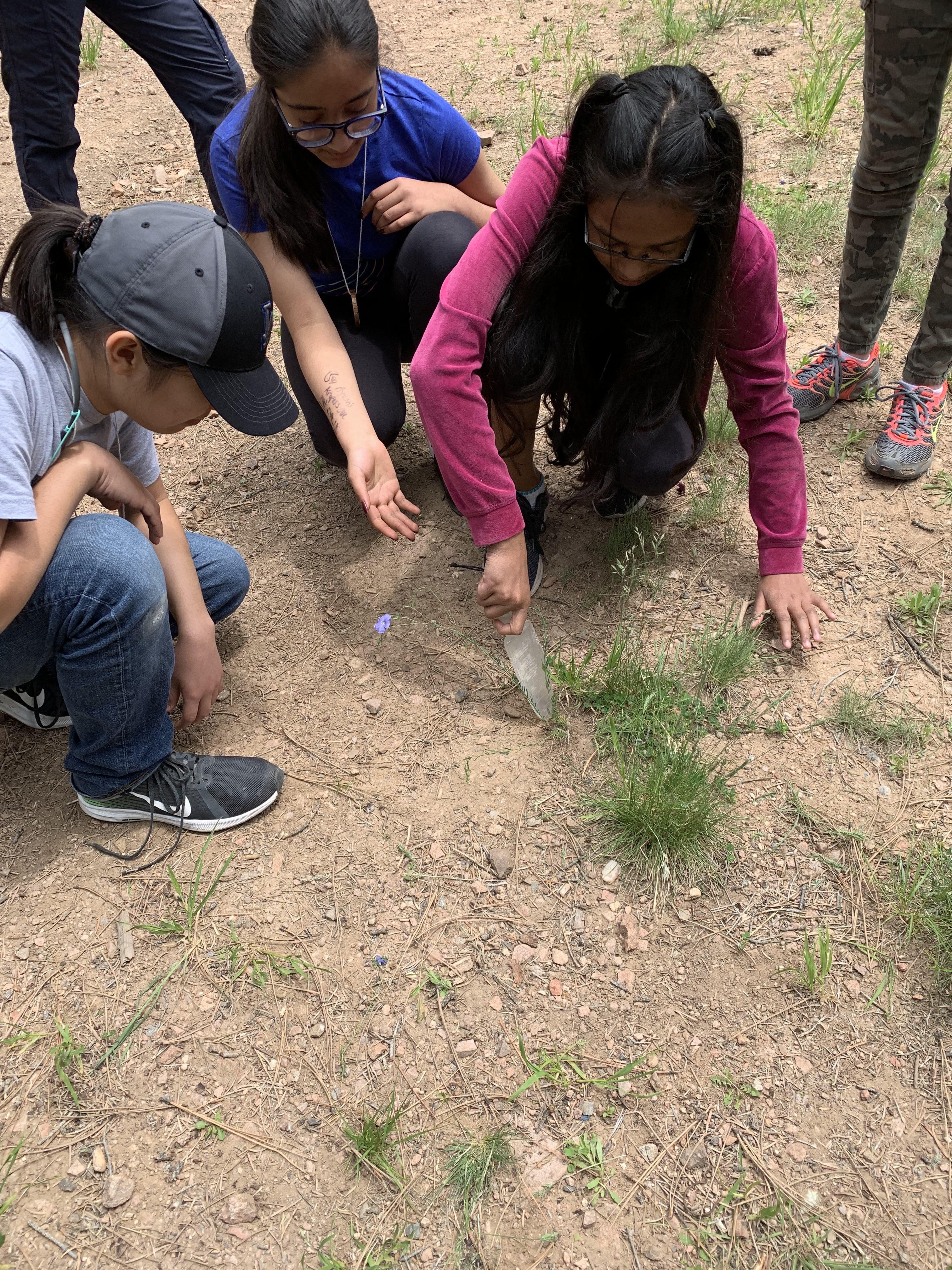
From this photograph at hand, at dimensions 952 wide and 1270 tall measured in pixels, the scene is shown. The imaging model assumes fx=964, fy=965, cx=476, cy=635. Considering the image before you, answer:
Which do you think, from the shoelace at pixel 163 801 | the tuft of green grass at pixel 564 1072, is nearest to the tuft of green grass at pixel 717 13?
the shoelace at pixel 163 801

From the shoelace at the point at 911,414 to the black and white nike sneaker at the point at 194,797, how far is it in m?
1.84

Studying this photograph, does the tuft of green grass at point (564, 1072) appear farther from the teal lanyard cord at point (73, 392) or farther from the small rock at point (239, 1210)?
the teal lanyard cord at point (73, 392)

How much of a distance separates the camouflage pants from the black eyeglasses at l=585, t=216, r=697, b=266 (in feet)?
3.09

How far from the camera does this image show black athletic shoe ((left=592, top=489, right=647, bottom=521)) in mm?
2428

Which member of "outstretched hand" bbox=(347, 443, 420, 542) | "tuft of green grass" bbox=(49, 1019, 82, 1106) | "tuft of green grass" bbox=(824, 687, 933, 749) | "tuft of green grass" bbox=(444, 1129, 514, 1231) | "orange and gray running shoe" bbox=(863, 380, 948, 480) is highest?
"outstretched hand" bbox=(347, 443, 420, 542)

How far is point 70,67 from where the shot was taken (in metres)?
2.76

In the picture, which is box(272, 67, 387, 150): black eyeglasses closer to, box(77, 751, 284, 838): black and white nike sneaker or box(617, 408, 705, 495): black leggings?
box(617, 408, 705, 495): black leggings

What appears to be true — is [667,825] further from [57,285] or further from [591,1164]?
[57,285]

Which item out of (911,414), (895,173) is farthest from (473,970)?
(895,173)

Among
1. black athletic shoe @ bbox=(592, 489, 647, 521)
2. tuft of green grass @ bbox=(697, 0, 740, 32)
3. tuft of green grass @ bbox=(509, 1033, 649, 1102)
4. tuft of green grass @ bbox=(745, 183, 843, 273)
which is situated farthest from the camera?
tuft of green grass @ bbox=(697, 0, 740, 32)

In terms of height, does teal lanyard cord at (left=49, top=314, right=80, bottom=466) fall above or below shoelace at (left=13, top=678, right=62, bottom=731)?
above

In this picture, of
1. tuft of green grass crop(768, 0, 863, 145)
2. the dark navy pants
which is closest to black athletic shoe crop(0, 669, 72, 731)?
the dark navy pants

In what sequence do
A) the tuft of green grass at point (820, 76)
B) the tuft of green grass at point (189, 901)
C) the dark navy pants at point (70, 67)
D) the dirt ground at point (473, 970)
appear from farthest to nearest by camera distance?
the tuft of green grass at point (820, 76)
the dark navy pants at point (70, 67)
the tuft of green grass at point (189, 901)
the dirt ground at point (473, 970)

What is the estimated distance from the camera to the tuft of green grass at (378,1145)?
144 centimetres
